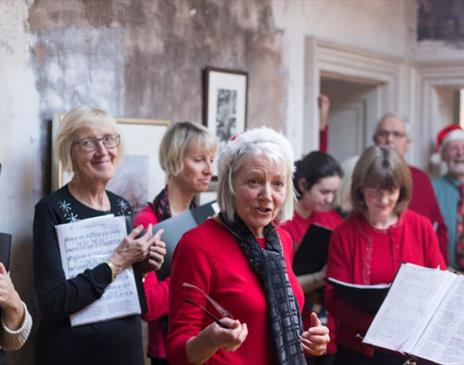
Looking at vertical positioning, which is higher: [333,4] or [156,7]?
[333,4]

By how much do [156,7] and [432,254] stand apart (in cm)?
178

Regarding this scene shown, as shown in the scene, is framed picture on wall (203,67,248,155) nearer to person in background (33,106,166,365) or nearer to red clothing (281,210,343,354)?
red clothing (281,210,343,354)

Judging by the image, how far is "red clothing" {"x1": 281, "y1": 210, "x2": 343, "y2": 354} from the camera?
3.56 metres

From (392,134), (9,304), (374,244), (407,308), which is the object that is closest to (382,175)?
(374,244)

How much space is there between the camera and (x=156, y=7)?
390 centimetres

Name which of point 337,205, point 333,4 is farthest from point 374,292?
point 333,4

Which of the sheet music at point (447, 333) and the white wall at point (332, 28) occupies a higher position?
the white wall at point (332, 28)

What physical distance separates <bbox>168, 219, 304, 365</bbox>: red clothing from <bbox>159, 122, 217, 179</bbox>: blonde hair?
1129mm

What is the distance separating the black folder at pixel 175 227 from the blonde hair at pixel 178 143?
0.75 ft

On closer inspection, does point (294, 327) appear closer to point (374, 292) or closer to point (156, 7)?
point (374, 292)

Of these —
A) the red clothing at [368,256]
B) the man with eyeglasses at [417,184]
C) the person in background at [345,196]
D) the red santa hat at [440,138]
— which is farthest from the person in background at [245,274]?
the red santa hat at [440,138]

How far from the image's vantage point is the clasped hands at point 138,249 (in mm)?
2904

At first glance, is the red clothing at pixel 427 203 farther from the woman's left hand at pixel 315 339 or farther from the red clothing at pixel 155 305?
the woman's left hand at pixel 315 339

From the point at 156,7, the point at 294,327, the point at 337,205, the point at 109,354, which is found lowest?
the point at 109,354
